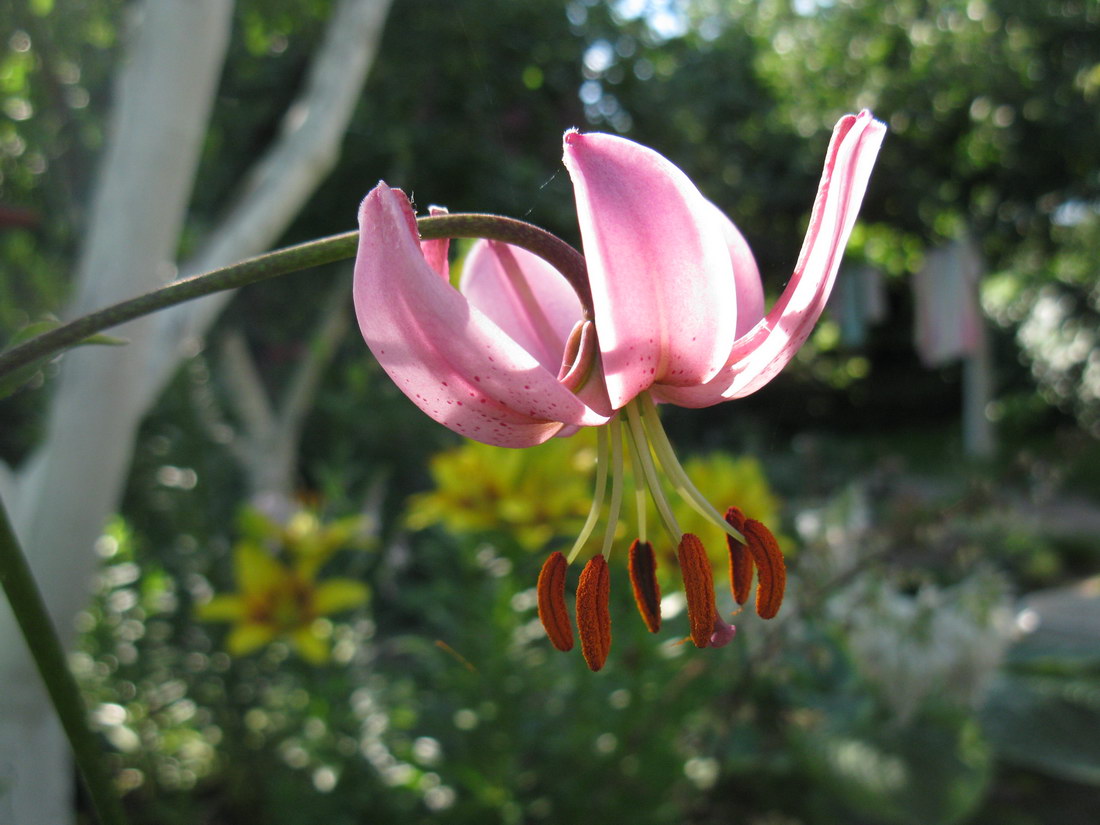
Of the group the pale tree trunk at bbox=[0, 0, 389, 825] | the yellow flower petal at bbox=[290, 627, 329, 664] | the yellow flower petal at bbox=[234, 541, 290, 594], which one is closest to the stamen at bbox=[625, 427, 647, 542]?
the yellow flower petal at bbox=[290, 627, 329, 664]

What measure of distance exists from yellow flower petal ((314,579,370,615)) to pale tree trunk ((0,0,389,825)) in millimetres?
389

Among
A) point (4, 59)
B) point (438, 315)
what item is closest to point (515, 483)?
point (438, 315)

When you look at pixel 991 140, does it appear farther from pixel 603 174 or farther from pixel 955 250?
pixel 603 174

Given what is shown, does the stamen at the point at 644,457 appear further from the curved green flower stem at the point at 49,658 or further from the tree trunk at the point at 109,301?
the tree trunk at the point at 109,301

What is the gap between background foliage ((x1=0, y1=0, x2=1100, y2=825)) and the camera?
4.67 feet

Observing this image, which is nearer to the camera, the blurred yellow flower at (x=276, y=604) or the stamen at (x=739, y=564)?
the stamen at (x=739, y=564)

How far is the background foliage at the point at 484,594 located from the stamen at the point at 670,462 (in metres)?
0.15

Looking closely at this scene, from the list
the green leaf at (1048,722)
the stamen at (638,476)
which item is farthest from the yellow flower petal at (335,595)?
the green leaf at (1048,722)

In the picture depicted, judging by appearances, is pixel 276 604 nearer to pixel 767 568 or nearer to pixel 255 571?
pixel 255 571

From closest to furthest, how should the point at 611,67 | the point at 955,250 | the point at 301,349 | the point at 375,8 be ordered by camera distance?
the point at 375,8 → the point at 611,67 → the point at 301,349 → the point at 955,250

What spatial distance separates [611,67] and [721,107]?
317 centimetres

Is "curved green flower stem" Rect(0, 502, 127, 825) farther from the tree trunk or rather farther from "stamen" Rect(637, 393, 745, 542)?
the tree trunk

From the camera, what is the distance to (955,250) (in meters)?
7.06

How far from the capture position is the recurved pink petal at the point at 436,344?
32cm
